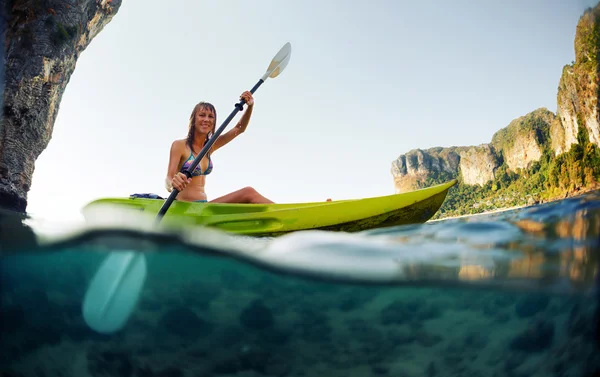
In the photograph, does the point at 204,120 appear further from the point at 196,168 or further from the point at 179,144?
the point at 196,168

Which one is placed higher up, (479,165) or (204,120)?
(479,165)

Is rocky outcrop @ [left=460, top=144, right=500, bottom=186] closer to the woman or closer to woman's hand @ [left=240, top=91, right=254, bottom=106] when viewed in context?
woman's hand @ [left=240, top=91, right=254, bottom=106]

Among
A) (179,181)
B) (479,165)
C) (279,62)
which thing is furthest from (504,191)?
(179,181)

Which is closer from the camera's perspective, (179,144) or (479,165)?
(179,144)

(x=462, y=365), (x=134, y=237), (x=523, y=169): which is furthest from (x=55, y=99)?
(x=523, y=169)

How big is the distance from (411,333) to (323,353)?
76cm

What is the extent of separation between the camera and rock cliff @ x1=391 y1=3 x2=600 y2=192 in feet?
67.5

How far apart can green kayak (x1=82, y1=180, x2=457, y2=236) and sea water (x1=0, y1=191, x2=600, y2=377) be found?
89cm

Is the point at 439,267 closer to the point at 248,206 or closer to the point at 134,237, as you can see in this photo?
the point at 134,237

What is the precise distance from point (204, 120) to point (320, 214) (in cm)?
242

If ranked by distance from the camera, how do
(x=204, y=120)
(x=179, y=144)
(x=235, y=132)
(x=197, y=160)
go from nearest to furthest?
(x=197, y=160) < (x=179, y=144) < (x=204, y=120) < (x=235, y=132)

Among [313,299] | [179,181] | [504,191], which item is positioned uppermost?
[179,181]

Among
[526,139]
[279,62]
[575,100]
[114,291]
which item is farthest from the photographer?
[526,139]

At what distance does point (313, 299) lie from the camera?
2.89 meters
